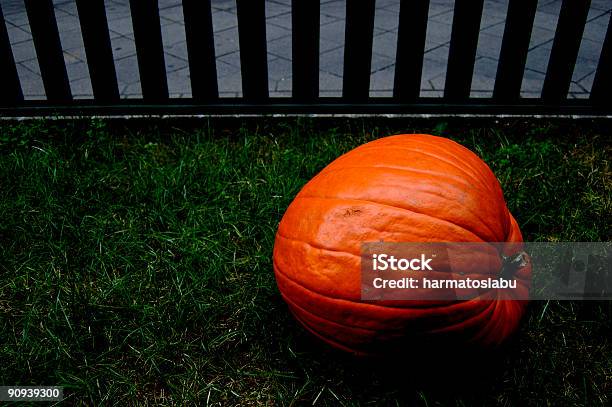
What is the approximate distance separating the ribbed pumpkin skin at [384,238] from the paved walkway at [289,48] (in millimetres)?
2531

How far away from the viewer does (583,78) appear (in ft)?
14.2

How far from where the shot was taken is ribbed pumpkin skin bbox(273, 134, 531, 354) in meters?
1.53

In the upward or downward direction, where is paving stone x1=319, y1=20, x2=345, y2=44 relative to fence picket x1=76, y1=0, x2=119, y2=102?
downward

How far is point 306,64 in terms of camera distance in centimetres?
319

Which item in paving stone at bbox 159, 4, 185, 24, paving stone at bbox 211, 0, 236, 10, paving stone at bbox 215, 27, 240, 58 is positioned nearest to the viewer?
paving stone at bbox 215, 27, 240, 58

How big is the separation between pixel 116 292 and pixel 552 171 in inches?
88.5

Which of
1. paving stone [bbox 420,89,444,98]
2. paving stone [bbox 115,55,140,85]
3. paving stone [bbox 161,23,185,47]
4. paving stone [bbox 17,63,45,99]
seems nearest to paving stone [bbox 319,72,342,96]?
paving stone [bbox 420,89,444,98]

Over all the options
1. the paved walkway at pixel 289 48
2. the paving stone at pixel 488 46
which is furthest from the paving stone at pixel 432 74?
the paving stone at pixel 488 46

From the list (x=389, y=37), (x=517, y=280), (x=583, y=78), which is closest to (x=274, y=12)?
(x=389, y=37)

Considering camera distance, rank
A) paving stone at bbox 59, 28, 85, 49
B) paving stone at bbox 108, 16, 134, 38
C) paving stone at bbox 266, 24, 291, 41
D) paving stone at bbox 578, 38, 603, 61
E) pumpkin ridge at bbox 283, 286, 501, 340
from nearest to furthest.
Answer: pumpkin ridge at bbox 283, 286, 501, 340 < paving stone at bbox 578, 38, 603, 61 < paving stone at bbox 59, 28, 85, 49 < paving stone at bbox 266, 24, 291, 41 < paving stone at bbox 108, 16, 134, 38

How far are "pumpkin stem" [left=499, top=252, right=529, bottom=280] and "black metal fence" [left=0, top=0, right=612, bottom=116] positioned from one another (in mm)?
1782

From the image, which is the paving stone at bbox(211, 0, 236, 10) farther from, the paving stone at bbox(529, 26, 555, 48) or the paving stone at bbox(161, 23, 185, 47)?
the paving stone at bbox(529, 26, 555, 48)

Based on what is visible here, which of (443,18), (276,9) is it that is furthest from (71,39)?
(443,18)

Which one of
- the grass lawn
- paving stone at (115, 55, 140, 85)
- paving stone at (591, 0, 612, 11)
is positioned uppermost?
the grass lawn
